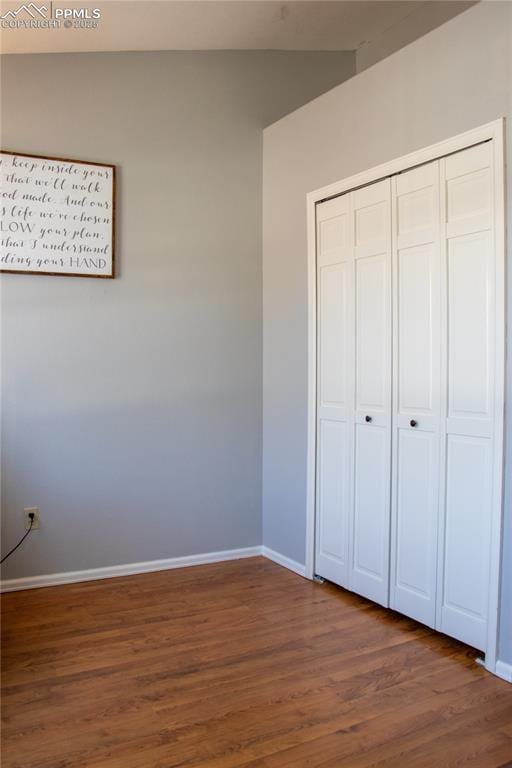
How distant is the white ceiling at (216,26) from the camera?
2809mm

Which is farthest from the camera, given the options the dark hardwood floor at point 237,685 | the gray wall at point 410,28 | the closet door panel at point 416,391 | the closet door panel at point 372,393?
the gray wall at point 410,28

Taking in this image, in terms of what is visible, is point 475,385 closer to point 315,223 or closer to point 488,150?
point 488,150

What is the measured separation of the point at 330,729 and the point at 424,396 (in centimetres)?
132

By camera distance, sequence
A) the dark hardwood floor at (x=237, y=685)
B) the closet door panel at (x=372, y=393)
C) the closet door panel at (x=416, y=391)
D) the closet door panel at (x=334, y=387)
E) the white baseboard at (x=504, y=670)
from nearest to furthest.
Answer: the dark hardwood floor at (x=237, y=685) < the white baseboard at (x=504, y=670) < the closet door panel at (x=416, y=391) < the closet door panel at (x=372, y=393) < the closet door panel at (x=334, y=387)

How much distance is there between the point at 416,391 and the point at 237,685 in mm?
1365

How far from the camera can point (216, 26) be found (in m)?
3.12

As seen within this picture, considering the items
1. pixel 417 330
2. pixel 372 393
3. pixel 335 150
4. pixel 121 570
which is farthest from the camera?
pixel 121 570

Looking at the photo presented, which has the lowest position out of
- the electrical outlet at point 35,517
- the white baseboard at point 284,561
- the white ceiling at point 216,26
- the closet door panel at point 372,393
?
the white baseboard at point 284,561

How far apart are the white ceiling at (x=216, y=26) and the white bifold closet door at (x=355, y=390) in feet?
3.35

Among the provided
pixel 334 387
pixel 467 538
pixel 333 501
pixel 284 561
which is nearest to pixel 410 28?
pixel 334 387

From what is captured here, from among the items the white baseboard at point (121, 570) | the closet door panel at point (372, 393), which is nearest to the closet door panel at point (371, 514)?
the closet door panel at point (372, 393)

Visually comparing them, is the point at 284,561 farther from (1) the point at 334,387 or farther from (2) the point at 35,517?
(2) the point at 35,517

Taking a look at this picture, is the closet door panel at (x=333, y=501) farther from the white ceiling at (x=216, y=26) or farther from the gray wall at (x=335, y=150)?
the white ceiling at (x=216, y=26)

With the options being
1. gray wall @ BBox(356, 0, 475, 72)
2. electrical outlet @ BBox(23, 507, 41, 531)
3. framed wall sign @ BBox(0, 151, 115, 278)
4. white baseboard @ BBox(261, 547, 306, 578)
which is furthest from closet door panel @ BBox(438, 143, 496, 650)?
electrical outlet @ BBox(23, 507, 41, 531)
